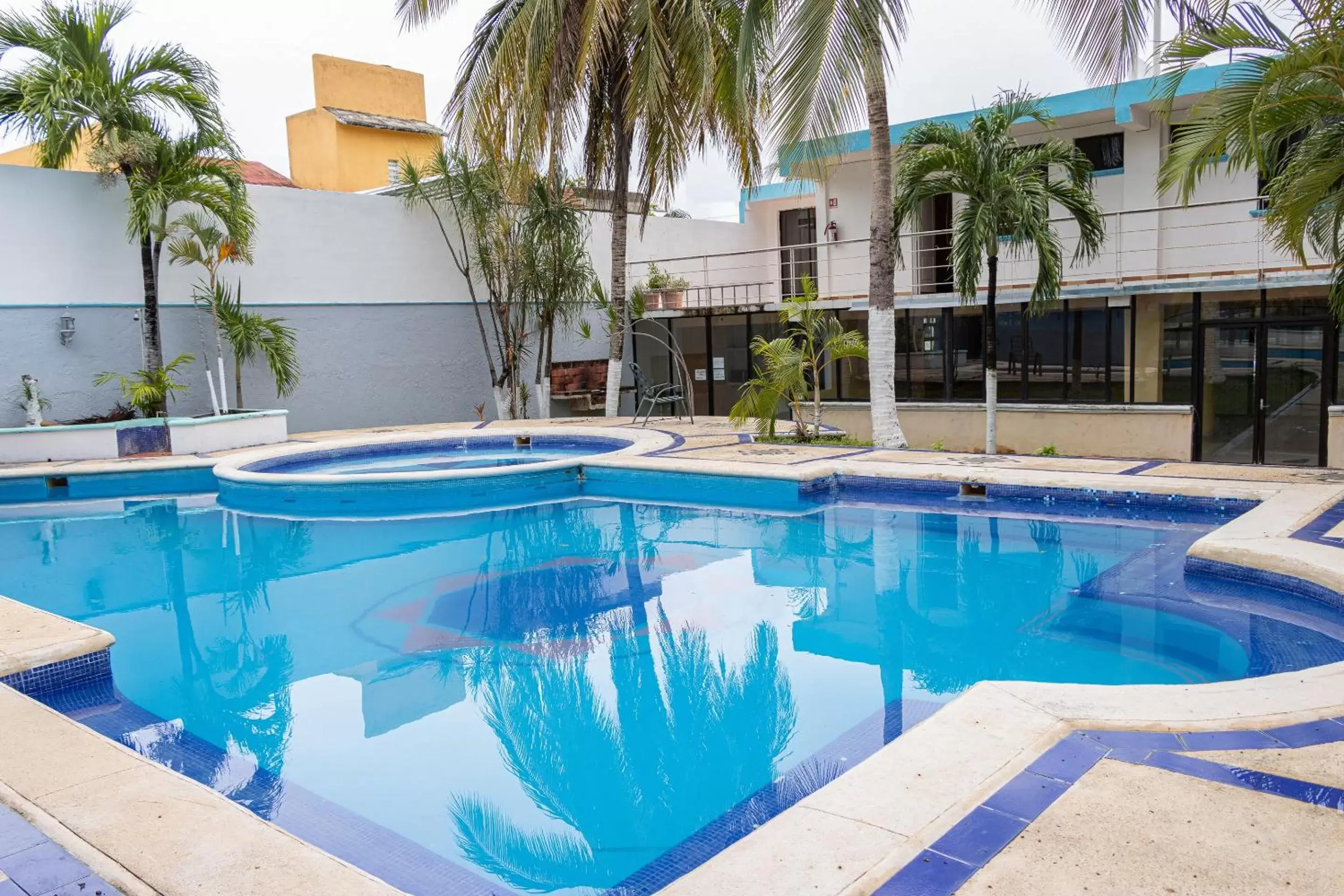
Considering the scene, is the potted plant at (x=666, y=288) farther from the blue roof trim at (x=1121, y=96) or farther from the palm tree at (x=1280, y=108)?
the palm tree at (x=1280, y=108)

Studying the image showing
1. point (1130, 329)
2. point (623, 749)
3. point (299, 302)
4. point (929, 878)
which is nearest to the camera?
point (929, 878)

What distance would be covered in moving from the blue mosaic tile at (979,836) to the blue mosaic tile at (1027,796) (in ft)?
0.12

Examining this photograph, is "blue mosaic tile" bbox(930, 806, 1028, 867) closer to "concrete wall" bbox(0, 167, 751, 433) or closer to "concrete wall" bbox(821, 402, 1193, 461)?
"concrete wall" bbox(821, 402, 1193, 461)

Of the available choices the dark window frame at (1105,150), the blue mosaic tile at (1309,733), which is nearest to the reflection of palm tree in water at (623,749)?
the blue mosaic tile at (1309,733)

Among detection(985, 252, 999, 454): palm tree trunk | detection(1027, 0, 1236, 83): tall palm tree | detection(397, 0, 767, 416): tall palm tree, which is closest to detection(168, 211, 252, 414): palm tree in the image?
detection(397, 0, 767, 416): tall palm tree

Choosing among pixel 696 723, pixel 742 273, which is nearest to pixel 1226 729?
pixel 696 723

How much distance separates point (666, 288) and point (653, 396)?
2.80m

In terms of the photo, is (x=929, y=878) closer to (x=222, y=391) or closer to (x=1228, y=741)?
(x=1228, y=741)

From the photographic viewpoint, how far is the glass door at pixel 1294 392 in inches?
451

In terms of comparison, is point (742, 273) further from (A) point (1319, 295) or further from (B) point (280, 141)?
(B) point (280, 141)

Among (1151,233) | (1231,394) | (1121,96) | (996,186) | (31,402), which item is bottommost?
(1231,394)

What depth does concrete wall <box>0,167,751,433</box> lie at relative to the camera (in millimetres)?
12516

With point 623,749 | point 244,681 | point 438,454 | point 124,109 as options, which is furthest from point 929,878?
point 124,109

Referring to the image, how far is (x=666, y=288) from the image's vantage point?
17156mm
